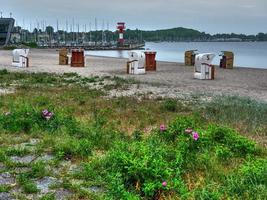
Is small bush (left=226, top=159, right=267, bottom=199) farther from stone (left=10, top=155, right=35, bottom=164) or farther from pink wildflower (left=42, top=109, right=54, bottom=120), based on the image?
pink wildflower (left=42, top=109, right=54, bottom=120)

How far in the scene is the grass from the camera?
4.47 metres

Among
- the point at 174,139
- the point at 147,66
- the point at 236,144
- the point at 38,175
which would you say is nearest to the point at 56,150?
the point at 38,175

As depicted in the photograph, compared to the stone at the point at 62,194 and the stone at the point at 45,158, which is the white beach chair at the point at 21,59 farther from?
the stone at the point at 62,194

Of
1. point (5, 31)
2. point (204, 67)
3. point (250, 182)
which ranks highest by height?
point (5, 31)

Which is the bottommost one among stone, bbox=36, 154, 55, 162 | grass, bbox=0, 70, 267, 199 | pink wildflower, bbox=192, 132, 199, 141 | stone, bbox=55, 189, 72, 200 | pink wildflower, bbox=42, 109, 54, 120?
stone, bbox=55, 189, 72, 200

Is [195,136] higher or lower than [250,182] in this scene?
higher

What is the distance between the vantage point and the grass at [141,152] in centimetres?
447

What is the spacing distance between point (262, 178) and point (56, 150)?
2901 mm

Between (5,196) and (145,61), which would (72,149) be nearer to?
(5,196)

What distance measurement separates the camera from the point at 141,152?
5059 millimetres

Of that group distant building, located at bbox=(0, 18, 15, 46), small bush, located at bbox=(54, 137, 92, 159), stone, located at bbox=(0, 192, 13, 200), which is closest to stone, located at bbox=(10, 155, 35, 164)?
small bush, located at bbox=(54, 137, 92, 159)

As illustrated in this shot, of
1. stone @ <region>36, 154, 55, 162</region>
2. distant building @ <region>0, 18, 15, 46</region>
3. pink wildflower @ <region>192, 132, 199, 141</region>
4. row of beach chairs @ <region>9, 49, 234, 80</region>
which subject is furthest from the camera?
distant building @ <region>0, 18, 15, 46</region>

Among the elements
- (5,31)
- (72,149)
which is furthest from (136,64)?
(5,31)

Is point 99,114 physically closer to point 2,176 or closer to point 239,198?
point 2,176
